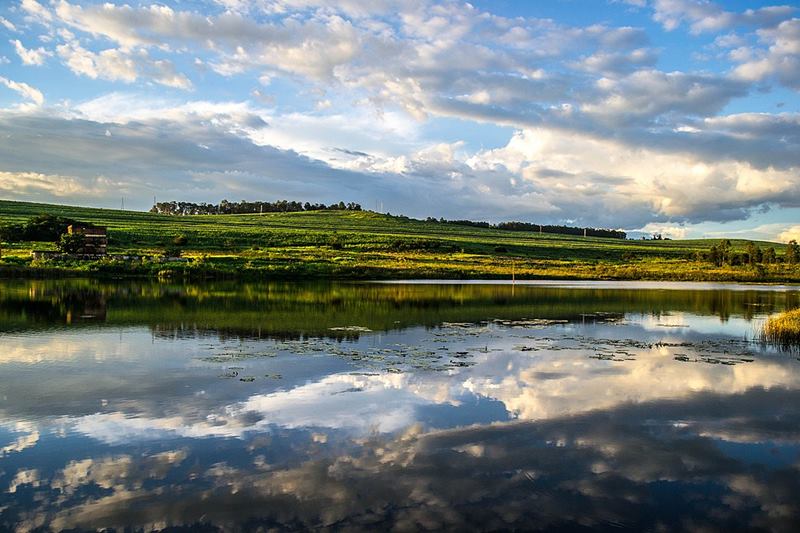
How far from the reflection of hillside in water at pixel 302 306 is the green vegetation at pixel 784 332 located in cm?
979

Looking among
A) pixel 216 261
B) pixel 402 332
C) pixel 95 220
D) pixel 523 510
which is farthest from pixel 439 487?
pixel 95 220

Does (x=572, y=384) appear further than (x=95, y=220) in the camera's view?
No

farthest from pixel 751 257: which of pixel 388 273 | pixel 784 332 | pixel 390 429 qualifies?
pixel 390 429

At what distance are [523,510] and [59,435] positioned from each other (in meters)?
9.37

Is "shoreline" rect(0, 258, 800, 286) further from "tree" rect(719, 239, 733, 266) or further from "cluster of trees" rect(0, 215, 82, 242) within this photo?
"cluster of trees" rect(0, 215, 82, 242)

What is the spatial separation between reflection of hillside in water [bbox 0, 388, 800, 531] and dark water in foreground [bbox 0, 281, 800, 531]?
0.04 metres

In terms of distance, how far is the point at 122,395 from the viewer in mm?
16875

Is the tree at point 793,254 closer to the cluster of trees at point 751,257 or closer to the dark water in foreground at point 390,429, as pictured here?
the cluster of trees at point 751,257

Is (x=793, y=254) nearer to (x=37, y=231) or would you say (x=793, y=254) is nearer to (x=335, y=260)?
(x=335, y=260)

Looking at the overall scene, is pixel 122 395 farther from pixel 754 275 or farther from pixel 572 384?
pixel 754 275

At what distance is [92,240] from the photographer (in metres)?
86.4

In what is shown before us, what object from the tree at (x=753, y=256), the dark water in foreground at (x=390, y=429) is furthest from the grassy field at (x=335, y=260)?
the dark water in foreground at (x=390, y=429)

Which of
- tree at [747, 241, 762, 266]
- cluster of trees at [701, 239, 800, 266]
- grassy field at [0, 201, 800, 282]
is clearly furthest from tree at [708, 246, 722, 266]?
tree at [747, 241, 762, 266]

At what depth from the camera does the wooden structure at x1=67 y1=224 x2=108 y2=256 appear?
8310 centimetres
